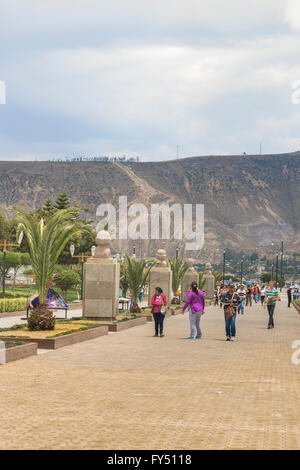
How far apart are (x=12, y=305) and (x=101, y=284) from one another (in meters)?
7.49

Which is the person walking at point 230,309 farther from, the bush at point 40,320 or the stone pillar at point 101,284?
the stone pillar at point 101,284

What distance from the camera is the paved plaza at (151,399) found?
6.24 metres

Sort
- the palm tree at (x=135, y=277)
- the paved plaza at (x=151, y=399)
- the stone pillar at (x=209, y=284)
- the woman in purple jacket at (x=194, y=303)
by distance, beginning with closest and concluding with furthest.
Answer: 1. the paved plaza at (x=151, y=399)
2. the woman in purple jacket at (x=194, y=303)
3. the palm tree at (x=135, y=277)
4. the stone pillar at (x=209, y=284)

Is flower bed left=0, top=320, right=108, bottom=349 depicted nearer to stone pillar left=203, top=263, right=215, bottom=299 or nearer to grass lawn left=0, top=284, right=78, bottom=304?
grass lawn left=0, top=284, right=78, bottom=304

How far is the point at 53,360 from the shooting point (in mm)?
11938

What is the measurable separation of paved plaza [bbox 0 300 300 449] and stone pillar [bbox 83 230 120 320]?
263 inches

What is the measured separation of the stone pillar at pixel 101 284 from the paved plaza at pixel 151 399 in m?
6.69

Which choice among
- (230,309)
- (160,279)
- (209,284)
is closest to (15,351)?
(230,309)

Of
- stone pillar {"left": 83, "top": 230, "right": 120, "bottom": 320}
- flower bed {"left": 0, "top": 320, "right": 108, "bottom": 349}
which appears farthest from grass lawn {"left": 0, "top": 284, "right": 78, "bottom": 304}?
flower bed {"left": 0, "top": 320, "right": 108, "bottom": 349}

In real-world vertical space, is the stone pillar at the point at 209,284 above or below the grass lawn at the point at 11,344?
above

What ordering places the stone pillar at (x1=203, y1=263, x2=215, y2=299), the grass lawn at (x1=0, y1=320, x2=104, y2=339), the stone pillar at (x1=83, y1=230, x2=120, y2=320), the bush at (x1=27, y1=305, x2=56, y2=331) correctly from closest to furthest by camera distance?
1. the grass lawn at (x1=0, y1=320, x2=104, y2=339)
2. the bush at (x1=27, y1=305, x2=56, y2=331)
3. the stone pillar at (x1=83, y1=230, x2=120, y2=320)
4. the stone pillar at (x1=203, y1=263, x2=215, y2=299)

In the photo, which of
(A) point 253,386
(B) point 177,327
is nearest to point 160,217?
(B) point 177,327

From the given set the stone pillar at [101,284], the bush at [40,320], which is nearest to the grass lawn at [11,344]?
the bush at [40,320]

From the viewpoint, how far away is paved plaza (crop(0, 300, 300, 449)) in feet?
20.5
